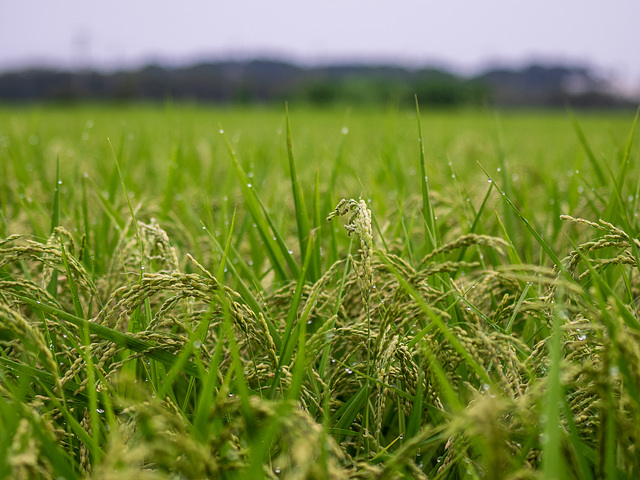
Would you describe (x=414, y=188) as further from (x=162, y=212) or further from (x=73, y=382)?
(x=73, y=382)

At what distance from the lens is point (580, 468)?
0.67 m

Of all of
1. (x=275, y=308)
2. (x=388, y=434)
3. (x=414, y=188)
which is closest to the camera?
(x=388, y=434)

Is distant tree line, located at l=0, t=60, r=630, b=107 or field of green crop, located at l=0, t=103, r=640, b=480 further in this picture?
distant tree line, located at l=0, t=60, r=630, b=107

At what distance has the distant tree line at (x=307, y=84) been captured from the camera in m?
48.6

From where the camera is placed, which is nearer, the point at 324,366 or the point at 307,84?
the point at 324,366

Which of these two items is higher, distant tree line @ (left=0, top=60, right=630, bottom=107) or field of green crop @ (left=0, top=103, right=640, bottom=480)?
distant tree line @ (left=0, top=60, right=630, bottom=107)

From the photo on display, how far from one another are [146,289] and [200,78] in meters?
78.9

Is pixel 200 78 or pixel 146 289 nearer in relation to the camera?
pixel 146 289

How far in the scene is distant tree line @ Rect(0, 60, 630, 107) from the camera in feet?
160

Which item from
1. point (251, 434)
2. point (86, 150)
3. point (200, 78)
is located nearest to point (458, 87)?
point (200, 78)

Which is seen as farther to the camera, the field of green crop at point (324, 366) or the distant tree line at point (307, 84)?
the distant tree line at point (307, 84)

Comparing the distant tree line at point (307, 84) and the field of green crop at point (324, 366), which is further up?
the distant tree line at point (307, 84)

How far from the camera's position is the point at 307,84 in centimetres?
5469

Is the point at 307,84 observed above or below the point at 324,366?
above
